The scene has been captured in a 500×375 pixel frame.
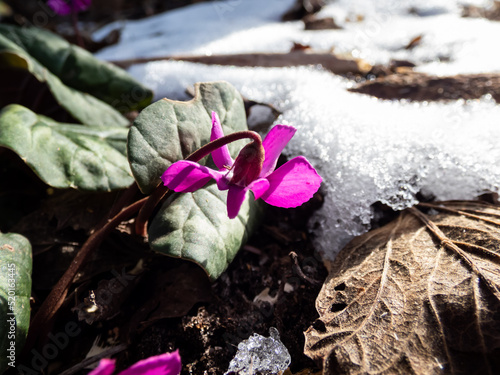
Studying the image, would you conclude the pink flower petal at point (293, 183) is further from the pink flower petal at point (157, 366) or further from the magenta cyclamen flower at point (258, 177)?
the pink flower petal at point (157, 366)

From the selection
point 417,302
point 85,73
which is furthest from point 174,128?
point 85,73

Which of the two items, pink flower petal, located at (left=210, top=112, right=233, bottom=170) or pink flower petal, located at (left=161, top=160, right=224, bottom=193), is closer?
pink flower petal, located at (left=161, top=160, right=224, bottom=193)

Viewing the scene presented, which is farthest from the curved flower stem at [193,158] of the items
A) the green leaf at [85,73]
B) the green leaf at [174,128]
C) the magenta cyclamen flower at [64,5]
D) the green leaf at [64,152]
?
the magenta cyclamen flower at [64,5]

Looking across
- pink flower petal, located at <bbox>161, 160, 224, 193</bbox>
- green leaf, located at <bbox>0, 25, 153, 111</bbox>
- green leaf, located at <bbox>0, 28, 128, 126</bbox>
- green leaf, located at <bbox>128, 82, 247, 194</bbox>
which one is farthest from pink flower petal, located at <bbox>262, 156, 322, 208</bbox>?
green leaf, located at <bbox>0, 25, 153, 111</bbox>

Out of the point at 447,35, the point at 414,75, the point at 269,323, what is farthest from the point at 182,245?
the point at 447,35

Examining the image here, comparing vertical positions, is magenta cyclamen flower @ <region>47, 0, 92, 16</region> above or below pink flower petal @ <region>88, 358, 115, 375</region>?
above

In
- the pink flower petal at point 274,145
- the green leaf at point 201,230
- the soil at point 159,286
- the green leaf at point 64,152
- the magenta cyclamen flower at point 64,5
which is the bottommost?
the soil at point 159,286

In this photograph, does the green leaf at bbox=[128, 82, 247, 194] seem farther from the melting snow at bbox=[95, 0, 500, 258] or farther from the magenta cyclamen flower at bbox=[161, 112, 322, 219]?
the melting snow at bbox=[95, 0, 500, 258]
